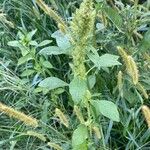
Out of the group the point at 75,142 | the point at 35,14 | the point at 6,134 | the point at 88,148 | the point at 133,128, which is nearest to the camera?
the point at 75,142

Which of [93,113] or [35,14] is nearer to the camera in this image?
[93,113]

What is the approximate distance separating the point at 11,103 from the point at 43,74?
238 mm

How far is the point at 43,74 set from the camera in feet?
6.20

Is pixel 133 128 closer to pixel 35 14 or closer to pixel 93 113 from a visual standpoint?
pixel 93 113

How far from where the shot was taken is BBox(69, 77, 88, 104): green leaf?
1.39 meters

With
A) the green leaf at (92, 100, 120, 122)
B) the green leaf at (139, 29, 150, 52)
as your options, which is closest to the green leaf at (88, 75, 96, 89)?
the green leaf at (92, 100, 120, 122)

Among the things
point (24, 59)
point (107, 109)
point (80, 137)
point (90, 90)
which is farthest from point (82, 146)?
point (24, 59)

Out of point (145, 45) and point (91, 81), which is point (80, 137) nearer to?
point (91, 81)

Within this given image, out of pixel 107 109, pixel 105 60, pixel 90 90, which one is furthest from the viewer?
pixel 90 90

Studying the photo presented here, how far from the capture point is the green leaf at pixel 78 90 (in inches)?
54.6

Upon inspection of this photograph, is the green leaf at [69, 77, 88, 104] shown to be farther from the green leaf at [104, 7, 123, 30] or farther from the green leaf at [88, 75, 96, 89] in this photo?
the green leaf at [104, 7, 123, 30]

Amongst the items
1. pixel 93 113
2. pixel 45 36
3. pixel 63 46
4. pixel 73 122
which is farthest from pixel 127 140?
pixel 45 36

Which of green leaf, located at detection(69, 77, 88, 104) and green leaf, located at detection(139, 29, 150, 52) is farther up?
green leaf, located at detection(69, 77, 88, 104)

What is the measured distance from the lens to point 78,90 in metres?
1.39
